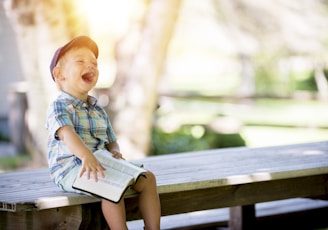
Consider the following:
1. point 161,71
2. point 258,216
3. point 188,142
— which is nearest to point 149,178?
Answer: point 258,216

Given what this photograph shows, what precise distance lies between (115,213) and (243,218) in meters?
1.74

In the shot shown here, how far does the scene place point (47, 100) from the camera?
30.2ft

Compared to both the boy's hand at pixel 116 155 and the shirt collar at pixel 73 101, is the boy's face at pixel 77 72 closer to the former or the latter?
the shirt collar at pixel 73 101

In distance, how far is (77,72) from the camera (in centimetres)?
387

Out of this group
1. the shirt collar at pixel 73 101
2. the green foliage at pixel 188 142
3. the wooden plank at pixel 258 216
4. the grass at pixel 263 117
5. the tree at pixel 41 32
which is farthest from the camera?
the grass at pixel 263 117

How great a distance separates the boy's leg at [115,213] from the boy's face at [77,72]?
61 cm

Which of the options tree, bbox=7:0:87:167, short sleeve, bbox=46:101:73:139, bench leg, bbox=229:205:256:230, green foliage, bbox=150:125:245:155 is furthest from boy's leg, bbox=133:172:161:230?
green foliage, bbox=150:125:245:155

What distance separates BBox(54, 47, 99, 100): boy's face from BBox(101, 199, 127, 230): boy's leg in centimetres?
61

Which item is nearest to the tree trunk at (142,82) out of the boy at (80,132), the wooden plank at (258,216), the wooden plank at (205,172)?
the wooden plank at (258,216)

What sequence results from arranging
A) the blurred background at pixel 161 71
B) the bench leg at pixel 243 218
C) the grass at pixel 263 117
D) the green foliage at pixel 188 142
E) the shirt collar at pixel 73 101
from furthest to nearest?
1. the grass at pixel 263 117
2. the green foliage at pixel 188 142
3. the blurred background at pixel 161 71
4. the bench leg at pixel 243 218
5. the shirt collar at pixel 73 101

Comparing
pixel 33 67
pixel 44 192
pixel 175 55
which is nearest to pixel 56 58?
pixel 44 192

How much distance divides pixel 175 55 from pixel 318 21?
43.5ft

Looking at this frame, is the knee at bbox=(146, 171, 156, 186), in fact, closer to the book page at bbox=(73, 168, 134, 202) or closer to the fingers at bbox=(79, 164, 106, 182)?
the book page at bbox=(73, 168, 134, 202)

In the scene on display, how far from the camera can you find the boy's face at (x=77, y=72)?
12.7 feet
